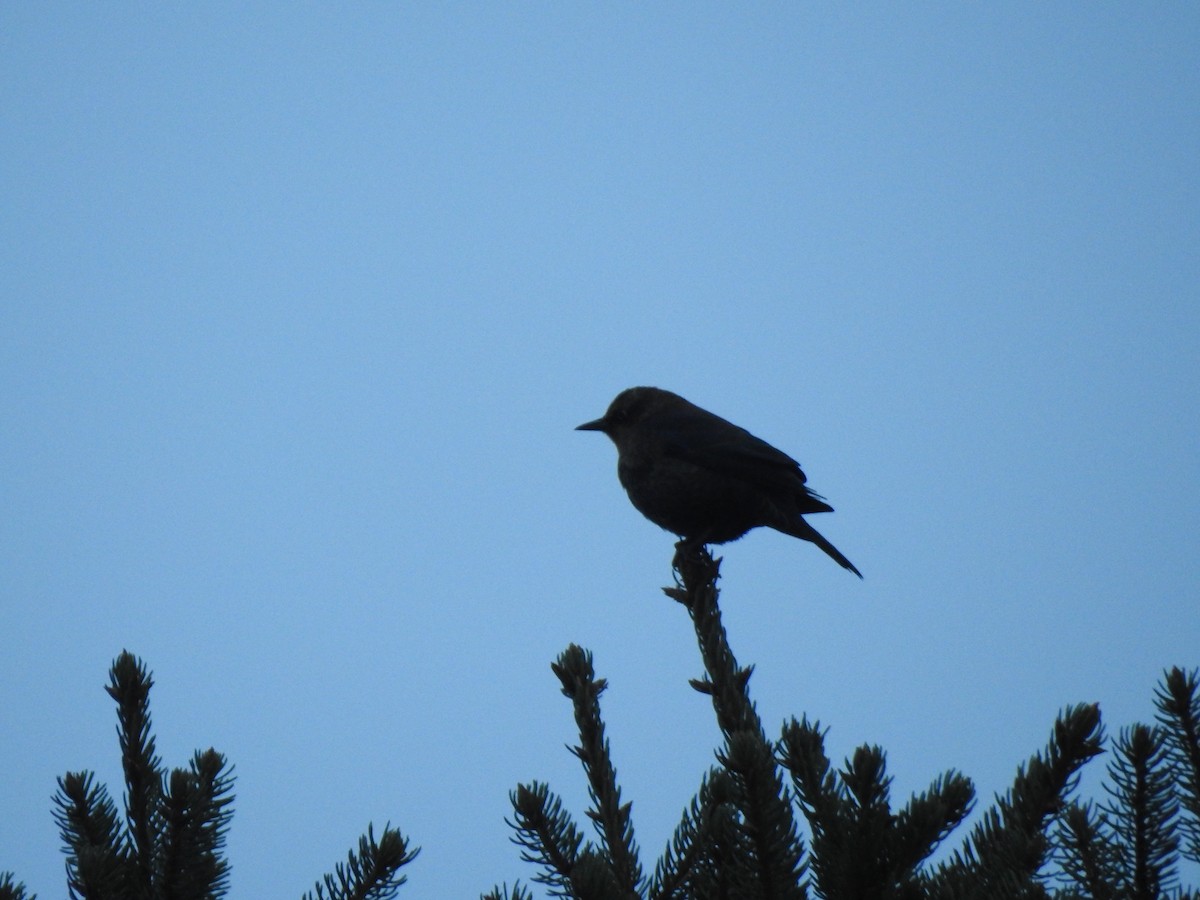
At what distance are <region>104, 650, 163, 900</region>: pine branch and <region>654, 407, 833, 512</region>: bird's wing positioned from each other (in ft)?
15.4

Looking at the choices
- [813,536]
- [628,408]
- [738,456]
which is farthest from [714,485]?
[628,408]

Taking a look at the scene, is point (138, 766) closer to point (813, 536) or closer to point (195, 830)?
point (195, 830)

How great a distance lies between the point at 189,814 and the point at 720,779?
3.39 ft

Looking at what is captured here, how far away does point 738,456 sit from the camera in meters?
6.61

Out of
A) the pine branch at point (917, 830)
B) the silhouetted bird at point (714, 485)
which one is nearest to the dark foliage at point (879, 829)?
the pine branch at point (917, 830)

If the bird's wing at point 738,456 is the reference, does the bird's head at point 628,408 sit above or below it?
above

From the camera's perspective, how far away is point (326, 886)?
1.93 metres

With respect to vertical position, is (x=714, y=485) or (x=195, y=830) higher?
(x=714, y=485)

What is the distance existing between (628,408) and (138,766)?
5985mm

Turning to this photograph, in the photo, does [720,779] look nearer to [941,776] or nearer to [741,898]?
[741,898]

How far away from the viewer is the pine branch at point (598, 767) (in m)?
2.06

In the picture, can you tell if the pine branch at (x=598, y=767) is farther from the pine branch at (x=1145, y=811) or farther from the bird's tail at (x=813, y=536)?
the bird's tail at (x=813, y=536)

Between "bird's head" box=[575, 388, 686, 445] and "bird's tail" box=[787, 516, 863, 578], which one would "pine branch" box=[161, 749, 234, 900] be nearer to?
"bird's tail" box=[787, 516, 863, 578]

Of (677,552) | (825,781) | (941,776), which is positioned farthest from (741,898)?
(677,552)
